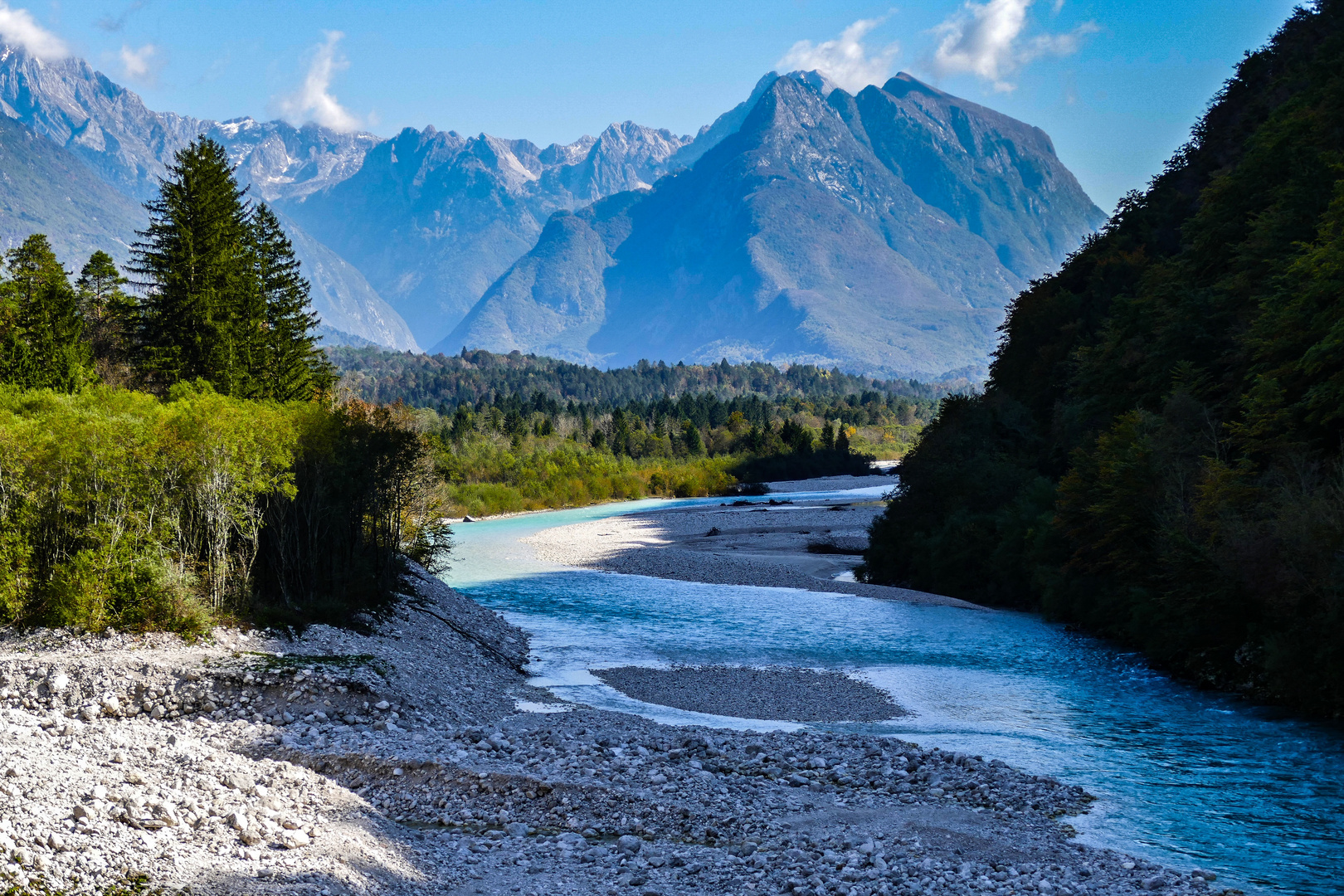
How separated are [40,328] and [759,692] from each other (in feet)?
138

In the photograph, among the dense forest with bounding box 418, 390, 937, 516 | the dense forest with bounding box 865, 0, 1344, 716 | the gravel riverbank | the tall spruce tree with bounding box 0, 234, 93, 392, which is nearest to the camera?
the dense forest with bounding box 865, 0, 1344, 716

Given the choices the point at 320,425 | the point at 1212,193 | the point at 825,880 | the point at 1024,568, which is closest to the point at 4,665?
the point at 320,425

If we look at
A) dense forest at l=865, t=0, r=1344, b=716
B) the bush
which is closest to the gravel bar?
the bush

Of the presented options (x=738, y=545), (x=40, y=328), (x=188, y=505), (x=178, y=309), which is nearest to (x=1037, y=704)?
(x=188, y=505)

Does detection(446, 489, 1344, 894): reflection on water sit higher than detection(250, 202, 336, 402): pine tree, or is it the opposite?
detection(250, 202, 336, 402): pine tree

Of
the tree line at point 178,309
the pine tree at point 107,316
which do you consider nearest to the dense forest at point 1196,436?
the tree line at point 178,309

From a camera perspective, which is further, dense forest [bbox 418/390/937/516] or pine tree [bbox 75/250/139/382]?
dense forest [bbox 418/390/937/516]

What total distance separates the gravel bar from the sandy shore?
18924 millimetres

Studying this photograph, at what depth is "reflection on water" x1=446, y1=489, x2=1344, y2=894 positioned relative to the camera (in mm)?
15977

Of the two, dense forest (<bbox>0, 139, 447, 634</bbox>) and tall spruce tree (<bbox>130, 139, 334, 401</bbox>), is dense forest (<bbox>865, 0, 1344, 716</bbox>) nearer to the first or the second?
dense forest (<bbox>0, 139, 447, 634</bbox>)

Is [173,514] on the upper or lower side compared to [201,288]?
lower

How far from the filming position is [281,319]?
6269 centimetres

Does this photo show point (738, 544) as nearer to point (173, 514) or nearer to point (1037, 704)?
point (1037, 704)

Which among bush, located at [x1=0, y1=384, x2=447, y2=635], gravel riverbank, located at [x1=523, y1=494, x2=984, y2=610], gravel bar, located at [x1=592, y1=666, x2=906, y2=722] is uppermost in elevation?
bush, located at [x1=0, y1=384, x2=447, y2=635]
